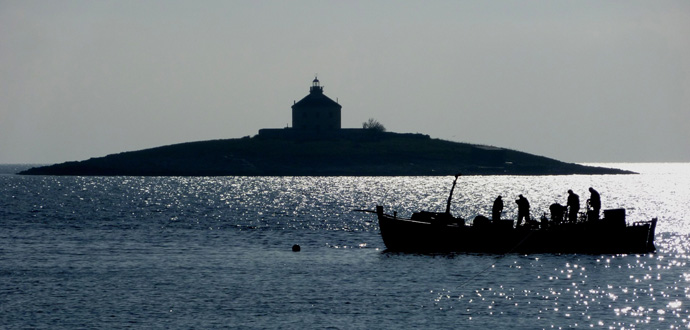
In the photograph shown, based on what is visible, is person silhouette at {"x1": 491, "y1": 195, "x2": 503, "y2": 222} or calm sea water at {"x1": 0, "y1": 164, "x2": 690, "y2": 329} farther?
person silhouette at {"x1": 491, "y1": 195, "x2": 503, "y2": 222}

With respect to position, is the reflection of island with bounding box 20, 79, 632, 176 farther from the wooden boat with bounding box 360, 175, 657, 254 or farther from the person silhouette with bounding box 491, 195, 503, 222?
the person silhouette with bounding box 491, 195, 503, 222

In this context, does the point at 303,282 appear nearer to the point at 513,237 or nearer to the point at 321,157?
the point at 513,237

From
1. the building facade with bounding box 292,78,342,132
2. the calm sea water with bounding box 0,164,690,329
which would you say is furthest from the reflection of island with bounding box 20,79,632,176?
the calm sea water with bounding box 0,164,690,329

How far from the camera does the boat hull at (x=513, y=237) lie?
4988 cm

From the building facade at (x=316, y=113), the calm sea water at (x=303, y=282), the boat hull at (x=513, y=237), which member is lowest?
the calm sea water at (x=303, y=282)

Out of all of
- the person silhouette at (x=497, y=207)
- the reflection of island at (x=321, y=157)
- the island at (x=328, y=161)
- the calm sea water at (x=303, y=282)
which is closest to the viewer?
the calm sea water at (x=303, y=282)

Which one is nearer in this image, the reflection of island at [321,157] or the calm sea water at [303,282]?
the calm sea water at [303,282]

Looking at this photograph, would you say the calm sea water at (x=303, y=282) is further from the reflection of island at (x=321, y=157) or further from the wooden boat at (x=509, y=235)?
the reflection of island at (x=321, y=157)

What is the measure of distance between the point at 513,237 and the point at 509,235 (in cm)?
24

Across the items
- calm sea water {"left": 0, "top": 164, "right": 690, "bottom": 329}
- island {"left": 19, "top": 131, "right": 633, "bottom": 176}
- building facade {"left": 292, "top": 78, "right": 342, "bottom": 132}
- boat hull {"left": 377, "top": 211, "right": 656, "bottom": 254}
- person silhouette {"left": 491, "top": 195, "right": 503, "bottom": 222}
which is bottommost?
calm sea water {"left": 0, "top": 164, "right": 690, "bottom": 329}

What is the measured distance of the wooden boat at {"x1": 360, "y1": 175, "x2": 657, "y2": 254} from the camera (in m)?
49.9

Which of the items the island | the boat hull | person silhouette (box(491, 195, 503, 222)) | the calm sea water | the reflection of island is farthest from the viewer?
the reflection of island

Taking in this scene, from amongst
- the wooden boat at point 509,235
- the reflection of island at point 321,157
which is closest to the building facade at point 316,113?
the reflection of island at point 321,157

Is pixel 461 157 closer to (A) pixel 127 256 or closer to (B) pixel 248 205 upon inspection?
(B) pixel 248 205
